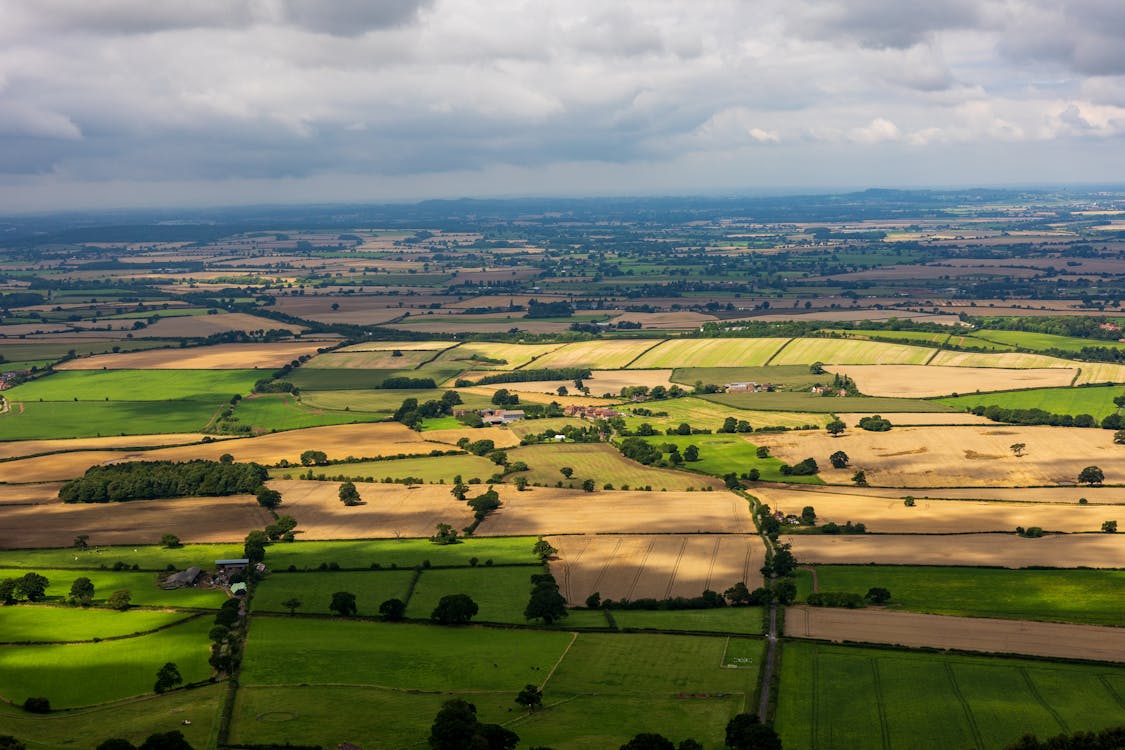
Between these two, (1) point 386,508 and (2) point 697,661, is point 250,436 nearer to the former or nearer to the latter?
(1) point 386,508

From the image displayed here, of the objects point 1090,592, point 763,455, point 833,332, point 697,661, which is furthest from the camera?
point 833,332

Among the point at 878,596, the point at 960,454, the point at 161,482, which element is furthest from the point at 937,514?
the point at 161,482

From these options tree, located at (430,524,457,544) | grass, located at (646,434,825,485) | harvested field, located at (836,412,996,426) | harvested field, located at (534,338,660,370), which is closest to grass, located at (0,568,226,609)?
tree, located at (430,524,457,544)

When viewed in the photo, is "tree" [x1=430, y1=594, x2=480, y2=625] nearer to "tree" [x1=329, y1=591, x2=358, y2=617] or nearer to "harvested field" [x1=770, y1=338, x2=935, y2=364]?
"tree" [x1=329, y1=591, x2=358, y2=617]

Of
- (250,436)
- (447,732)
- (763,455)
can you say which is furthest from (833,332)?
(447,732)

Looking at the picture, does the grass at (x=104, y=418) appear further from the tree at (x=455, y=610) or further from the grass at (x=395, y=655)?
the tree at (x=455, y=610)
